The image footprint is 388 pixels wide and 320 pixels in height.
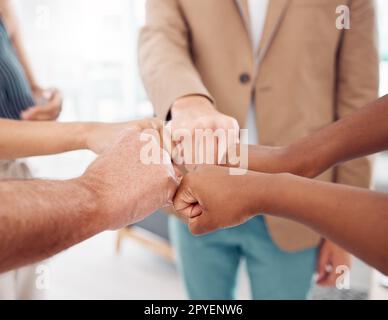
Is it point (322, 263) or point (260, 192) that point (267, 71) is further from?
point (322, 263)

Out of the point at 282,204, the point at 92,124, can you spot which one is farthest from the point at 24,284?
the point at 282,204

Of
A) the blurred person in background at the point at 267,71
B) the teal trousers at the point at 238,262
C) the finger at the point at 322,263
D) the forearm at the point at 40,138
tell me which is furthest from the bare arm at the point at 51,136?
the finger at the point at 322,263

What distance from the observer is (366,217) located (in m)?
0.39

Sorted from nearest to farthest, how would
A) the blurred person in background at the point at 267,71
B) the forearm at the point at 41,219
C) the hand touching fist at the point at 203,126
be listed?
the forearm at the point at 41,219
the hand touching fist at the point at 203,126
the blurred person in background at the point at 267,71

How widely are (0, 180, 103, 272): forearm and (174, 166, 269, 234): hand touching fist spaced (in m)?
0.13

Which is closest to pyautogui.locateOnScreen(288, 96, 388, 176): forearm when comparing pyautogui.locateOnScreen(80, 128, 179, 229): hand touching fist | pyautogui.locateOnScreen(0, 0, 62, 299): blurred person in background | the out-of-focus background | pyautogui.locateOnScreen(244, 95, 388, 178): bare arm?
pyautogui.locateOnScreen(244, 95, 388, 178): bare arm

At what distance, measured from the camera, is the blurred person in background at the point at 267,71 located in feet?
2.38

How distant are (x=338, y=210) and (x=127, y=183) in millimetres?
267

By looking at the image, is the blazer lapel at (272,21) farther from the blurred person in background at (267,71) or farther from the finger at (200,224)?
the finger at (200,224)

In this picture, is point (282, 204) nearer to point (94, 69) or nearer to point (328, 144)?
point (328, 144)

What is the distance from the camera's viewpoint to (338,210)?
0.41 m

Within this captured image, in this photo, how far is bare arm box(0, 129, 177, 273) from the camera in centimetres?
38

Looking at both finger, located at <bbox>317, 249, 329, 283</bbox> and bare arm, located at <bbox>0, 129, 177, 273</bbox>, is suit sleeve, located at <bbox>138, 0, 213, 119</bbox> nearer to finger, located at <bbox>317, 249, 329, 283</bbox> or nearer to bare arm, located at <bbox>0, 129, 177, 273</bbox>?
bare arm, located at <bbox>0, 129, 177, 273</bbox>

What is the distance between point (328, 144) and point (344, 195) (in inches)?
6.4
